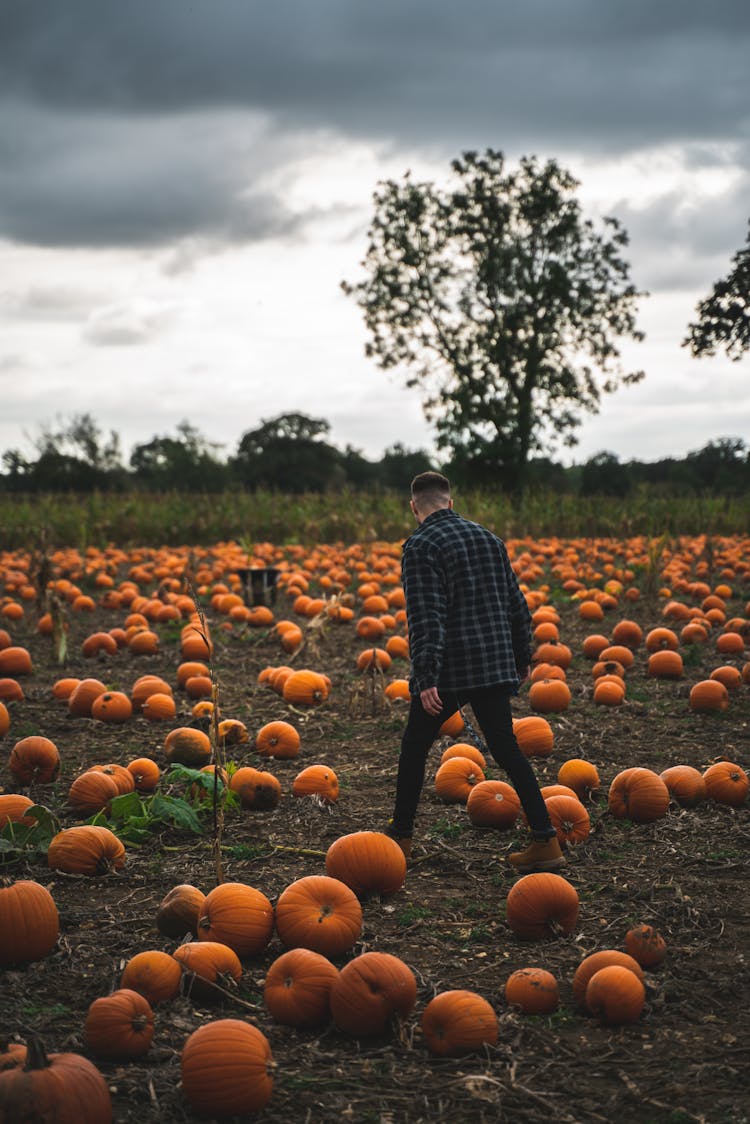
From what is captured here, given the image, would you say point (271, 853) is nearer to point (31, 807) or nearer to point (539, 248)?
point (31, 807)

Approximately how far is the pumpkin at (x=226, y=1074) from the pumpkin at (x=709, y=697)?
5.35 m

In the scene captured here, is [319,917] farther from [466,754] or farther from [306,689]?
[306,689]

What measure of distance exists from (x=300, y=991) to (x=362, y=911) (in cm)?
95

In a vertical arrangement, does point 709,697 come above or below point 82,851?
above

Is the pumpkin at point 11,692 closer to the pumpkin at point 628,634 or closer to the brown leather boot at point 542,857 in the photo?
the brown leather boot at point 542,857

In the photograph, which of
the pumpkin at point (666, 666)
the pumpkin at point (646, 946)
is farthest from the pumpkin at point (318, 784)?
the pumpkin at point (666, 666)

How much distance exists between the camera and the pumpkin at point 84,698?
748 cm

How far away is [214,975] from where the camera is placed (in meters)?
3.31

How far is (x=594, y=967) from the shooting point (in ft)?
10.6

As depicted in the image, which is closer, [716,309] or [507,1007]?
[507,1007]

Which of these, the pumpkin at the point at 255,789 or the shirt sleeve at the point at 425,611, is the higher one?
the shirt sleeve at the point at 425,611

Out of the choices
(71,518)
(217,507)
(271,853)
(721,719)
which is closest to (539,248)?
(217,507)

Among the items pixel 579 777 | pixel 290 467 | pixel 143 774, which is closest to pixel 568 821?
pixel 579 777

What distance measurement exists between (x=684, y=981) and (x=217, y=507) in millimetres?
21930
